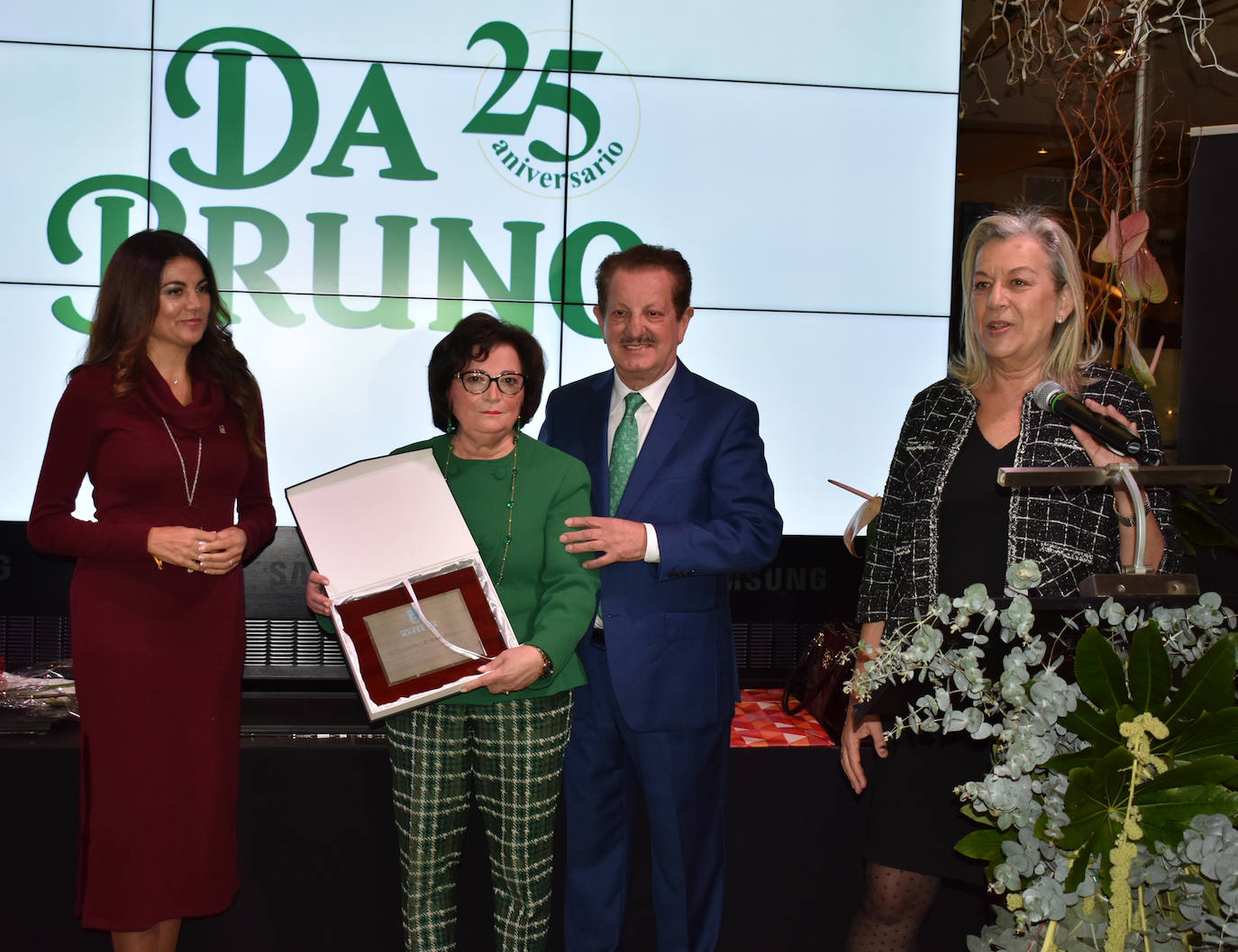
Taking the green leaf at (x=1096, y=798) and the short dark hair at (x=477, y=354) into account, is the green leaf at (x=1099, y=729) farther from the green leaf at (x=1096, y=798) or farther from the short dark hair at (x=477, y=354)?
the short dark hair at (x=477, y=354)

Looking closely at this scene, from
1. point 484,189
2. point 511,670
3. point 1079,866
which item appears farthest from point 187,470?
point 1079,866

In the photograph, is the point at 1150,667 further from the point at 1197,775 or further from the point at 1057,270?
the point at 1057,270

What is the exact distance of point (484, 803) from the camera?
2.18 metres

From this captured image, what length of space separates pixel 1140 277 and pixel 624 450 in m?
1.77

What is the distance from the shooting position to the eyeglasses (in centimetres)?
210

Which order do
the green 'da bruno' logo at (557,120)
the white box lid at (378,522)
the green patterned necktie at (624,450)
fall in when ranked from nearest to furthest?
the white box lid at (378,522) → the green patterned necktie at (624,450) → the green 'da bruno' logo at (557,120)

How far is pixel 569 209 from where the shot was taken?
11.9 feet

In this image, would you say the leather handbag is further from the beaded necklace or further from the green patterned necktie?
the beaded necklace

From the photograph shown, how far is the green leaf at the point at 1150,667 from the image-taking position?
0.98 meters

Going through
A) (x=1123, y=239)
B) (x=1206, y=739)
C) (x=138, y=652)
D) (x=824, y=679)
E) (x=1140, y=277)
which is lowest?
(x=824, y=679)

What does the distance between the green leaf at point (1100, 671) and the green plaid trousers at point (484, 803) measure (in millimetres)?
1320

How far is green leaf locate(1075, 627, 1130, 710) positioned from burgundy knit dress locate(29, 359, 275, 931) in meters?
1.83

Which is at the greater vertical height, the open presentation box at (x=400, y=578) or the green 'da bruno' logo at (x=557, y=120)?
the green 'da bruno' logo at (x=557, y=120)

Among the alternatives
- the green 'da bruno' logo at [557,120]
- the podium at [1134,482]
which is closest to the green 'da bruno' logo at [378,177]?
the green 'da bruno' logo at [557,120]
